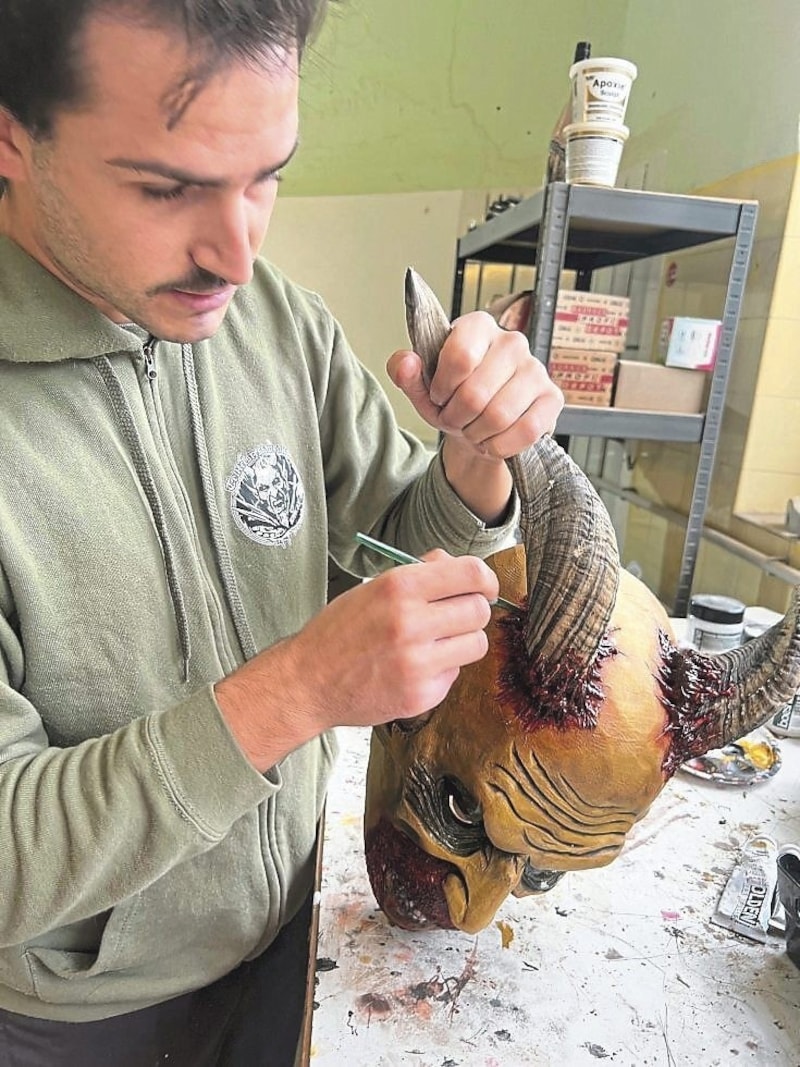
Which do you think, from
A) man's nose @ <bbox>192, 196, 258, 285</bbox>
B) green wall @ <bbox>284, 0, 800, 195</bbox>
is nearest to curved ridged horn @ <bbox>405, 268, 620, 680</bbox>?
man's nose @ <bbox>192, 196, 258, 285</bbox>

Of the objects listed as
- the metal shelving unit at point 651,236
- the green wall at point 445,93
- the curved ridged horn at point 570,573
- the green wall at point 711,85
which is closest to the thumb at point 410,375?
the curved ridged horn at point 570,573

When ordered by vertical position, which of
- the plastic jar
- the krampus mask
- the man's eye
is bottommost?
the plastic jar

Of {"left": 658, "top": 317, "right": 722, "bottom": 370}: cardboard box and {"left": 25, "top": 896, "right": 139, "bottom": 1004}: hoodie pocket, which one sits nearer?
{"left": 25, "top": 896, "right": 139, "bottom": 1004}: hoodie pocket

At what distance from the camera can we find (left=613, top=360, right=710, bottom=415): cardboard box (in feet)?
5.72

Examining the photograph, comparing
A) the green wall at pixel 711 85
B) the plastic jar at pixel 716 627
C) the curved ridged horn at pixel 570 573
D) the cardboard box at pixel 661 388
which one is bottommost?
the plastic jar at pixel 716 627

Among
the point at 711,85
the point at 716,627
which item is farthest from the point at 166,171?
the point at 711,85

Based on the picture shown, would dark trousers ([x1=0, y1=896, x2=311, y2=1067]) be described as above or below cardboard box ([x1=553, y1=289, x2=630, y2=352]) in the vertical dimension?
below

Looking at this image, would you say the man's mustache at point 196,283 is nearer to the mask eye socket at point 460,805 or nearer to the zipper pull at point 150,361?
the zipper pull at point 150,361

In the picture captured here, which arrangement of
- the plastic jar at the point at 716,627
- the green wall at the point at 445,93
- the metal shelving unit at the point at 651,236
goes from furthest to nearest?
the green wall at the point at 445,93, the metal shelving unit at the point at 651,236, the plastic jar at the point at 716,627

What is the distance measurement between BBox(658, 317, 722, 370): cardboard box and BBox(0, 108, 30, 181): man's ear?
1.38 metres

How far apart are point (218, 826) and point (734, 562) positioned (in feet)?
5.02

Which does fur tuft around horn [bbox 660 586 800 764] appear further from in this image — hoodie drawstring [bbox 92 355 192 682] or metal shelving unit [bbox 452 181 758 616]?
metal shelving unit [bbox 452 181 758 616]

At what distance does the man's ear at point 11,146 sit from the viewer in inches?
22.8

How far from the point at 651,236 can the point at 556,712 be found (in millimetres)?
1688
